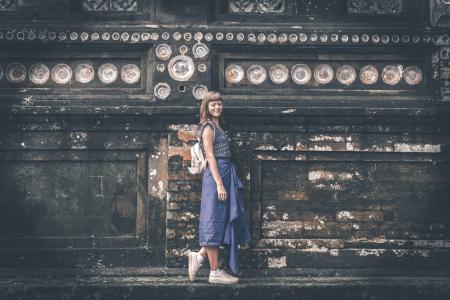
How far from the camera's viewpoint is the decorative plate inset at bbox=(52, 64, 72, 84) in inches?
258

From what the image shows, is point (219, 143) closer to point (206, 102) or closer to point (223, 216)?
point (206, 102)

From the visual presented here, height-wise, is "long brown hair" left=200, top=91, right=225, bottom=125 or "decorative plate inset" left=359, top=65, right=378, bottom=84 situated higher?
"decorative plate inset" left=359, top=65, right=378, bottom=84

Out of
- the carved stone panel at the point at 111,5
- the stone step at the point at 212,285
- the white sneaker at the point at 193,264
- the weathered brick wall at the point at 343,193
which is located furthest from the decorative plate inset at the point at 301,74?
the white sneaker at the point at 193,264

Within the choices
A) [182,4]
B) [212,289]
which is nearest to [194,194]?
[212,289]

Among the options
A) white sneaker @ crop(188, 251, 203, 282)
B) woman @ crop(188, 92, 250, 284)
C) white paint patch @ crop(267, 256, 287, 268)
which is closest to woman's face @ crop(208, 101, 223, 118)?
woman @ crop(188, 92, 250, 284)

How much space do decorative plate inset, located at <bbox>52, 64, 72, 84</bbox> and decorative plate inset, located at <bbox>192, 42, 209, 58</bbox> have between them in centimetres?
150

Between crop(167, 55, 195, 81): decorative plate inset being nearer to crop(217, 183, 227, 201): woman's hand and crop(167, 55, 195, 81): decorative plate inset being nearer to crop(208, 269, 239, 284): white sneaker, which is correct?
crop(217, 183, 227, 201): woman's hand

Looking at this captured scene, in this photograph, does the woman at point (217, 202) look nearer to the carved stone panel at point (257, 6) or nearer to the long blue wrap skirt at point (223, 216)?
the long blue wrap skirt at point (223, 216)

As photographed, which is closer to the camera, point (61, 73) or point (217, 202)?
point (217, 202)

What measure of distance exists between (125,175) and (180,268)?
125 cm

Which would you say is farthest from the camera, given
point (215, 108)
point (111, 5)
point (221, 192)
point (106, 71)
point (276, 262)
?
point (111, 5)

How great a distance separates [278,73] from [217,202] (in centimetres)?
178

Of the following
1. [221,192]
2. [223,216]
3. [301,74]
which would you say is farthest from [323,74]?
[223,216]

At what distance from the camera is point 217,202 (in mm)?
5863
